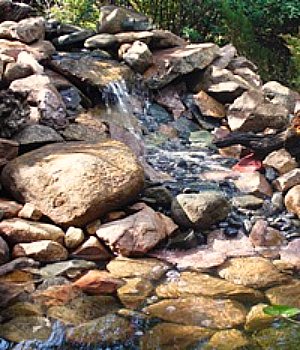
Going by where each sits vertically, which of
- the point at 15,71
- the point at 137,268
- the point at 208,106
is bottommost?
the point at 208,106

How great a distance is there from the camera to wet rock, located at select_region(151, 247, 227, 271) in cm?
398

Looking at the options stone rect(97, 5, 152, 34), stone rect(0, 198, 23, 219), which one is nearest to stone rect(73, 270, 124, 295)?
stone rect(0, 198, 23, 219)

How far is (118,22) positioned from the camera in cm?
780

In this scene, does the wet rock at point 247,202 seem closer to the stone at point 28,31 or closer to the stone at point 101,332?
the stone at point 101,332

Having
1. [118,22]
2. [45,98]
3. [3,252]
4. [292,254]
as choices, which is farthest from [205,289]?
[118,22]

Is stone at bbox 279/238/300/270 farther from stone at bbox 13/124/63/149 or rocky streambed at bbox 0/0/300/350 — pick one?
stone at bbox 13/124/63/149


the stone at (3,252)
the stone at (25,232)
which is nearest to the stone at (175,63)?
the stone at (25,232)

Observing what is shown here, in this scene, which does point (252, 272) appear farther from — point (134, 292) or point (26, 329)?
point (26, 329)

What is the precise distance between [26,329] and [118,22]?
222 inches

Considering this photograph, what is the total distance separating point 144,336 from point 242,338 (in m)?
0.52

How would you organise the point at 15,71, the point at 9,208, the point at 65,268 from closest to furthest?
the point at 65,268 → the point at 9,208 → the point at 15,71

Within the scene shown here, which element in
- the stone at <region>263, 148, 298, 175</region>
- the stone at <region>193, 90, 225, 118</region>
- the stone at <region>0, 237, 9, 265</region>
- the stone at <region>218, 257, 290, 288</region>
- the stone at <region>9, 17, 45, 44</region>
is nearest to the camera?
the stone at <region>218, 257, 290, 288</region>

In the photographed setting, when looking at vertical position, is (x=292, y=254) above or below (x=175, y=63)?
below

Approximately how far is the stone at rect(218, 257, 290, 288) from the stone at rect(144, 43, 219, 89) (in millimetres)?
3550
